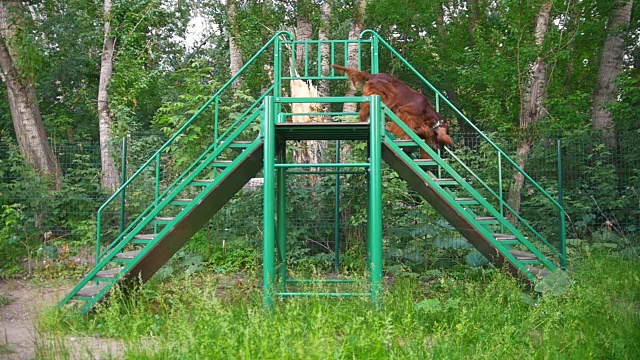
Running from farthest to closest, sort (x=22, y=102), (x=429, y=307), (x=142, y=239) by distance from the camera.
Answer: (x=22, y=102), (x=142, y=239), (x=429, y=307)

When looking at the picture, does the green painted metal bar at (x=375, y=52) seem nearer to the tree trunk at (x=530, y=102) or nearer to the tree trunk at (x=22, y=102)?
the tree trunk at (x=530, y=102)

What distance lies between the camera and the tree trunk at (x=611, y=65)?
527 inches

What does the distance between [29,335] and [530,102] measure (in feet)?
33.8

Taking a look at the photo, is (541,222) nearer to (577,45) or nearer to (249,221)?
(249,221)

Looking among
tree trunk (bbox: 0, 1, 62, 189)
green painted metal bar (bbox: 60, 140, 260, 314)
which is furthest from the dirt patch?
tree trunk (bbox: 0, 1, 62, 189)

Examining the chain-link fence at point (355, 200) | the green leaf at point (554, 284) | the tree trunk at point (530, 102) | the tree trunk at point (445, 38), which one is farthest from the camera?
the tree trunk at point (445, 38)

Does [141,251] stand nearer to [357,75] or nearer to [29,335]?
[29,335]

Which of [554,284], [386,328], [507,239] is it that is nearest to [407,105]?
[507,239]

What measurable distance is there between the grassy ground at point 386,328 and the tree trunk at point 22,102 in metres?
6.48

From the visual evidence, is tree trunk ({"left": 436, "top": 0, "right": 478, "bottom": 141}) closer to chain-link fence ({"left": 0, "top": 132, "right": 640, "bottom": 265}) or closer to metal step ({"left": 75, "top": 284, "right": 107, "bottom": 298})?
chain-link fence ({"left": 0, "top": 132, "right": 640, "bottom": 265})

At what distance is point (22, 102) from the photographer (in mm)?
11867

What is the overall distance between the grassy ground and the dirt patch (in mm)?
109

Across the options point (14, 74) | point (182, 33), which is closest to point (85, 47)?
point (182, 33)

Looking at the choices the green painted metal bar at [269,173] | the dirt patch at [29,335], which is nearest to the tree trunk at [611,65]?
the green painted metal bar at [269,173]
